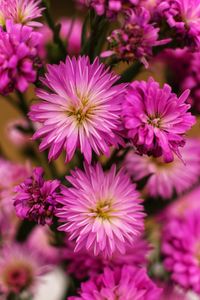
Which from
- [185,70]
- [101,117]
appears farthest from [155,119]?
[185,70]

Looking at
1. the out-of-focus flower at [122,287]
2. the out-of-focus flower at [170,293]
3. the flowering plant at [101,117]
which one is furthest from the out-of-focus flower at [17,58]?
the out-of-focus flower at [170,293]

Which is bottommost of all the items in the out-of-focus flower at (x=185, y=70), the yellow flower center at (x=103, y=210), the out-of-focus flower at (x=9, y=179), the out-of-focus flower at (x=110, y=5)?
the out-of-focus flower at (x=9, y=179)

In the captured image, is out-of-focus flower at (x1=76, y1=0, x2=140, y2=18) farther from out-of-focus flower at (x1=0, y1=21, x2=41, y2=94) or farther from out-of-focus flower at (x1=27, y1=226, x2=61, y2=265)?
out-of-focus flower at (x1=27, y1=226, x2=61, y2=265)

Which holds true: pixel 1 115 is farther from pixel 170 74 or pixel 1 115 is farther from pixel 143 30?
pixel 143 30

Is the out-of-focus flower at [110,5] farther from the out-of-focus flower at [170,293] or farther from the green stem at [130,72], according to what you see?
the out-of-focus flower at [170,293]

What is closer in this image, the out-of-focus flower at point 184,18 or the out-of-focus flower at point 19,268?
the out-of-focus flower at point 184,18

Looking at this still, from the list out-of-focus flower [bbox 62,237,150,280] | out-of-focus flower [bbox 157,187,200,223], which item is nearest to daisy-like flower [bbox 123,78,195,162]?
out-of-focus flower [bbox 62,237,150,280]
